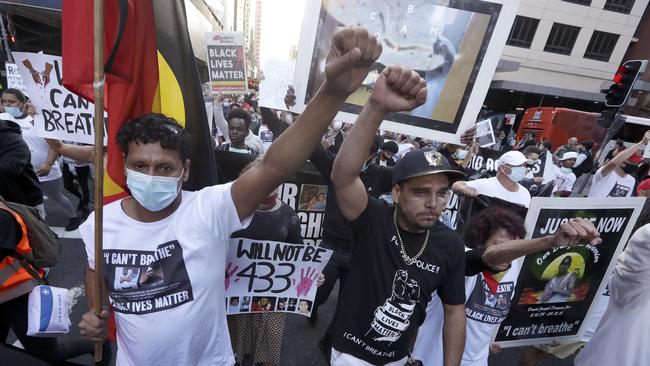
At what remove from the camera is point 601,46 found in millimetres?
26109

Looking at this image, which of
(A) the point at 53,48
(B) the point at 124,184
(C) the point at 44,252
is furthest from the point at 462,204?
(A) the point at 53,48

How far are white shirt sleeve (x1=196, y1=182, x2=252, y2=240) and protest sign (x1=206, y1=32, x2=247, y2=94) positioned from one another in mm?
3272

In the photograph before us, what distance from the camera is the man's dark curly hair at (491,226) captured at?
231 centimetres

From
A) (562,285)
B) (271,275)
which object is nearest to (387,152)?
(562,285)

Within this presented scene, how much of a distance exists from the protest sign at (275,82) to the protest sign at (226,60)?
0.80 metres

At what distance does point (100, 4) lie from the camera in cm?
130

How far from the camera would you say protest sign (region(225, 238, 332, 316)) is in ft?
7.40

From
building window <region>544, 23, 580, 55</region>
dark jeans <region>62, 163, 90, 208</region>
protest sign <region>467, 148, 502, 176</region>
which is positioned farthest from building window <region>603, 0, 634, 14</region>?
dark jeans <region>62, 163, 90, 208</region>

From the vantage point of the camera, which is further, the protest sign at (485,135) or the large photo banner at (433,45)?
the protest sign at (485,135)

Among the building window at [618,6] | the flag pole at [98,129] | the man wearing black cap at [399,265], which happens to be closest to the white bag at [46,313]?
the flag pole at [98,129]

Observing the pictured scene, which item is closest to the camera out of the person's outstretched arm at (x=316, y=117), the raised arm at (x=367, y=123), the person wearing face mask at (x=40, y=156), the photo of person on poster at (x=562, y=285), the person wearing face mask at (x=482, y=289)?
the person's outstretched arm at (x=316, y=117)

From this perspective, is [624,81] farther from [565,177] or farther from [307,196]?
[307,196]

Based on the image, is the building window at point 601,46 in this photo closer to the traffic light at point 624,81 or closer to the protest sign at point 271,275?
the traffic light at point 624,81

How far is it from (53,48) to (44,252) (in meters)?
12.1
